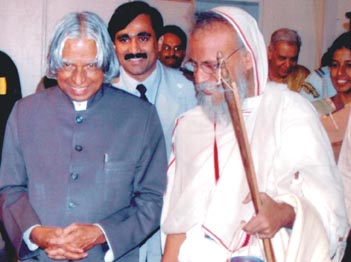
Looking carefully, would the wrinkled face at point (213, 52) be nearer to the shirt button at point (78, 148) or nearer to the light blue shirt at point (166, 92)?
the shirt button at point (78, 148)

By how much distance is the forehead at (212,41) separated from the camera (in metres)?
2.66

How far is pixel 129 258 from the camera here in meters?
2.89

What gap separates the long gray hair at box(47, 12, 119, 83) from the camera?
2766 mm

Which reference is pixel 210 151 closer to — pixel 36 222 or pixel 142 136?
pixel 142 136

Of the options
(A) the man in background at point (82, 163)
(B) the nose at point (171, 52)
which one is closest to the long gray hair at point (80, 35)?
(A) the man in background at point (82, 163)

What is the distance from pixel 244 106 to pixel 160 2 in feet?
15.6

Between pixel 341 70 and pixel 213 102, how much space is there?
195 cm

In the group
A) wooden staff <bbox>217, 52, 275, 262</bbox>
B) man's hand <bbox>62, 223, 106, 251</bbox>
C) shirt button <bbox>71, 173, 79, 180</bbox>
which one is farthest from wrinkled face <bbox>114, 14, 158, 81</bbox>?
wooden staff <bbox>217, 52, 275, 262</bbox>

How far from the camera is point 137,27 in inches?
150

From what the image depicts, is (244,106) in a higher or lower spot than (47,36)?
lower

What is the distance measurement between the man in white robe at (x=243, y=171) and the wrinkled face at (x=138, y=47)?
2.93 ft

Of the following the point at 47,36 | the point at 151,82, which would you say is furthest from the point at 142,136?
the point at 47,36

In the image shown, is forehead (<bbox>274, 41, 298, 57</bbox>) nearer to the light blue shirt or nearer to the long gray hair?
the light blue shirt

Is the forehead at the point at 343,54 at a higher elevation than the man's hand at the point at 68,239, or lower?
higher
